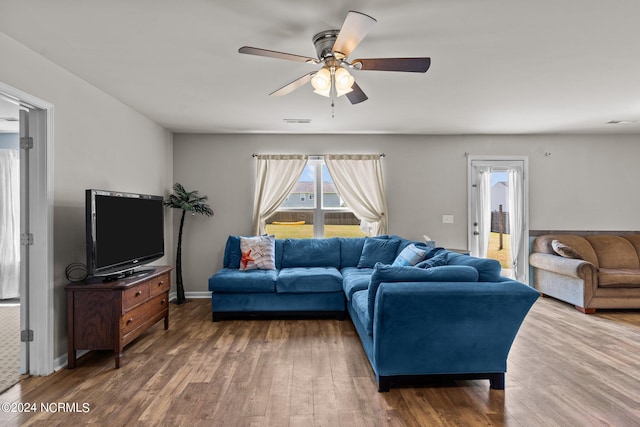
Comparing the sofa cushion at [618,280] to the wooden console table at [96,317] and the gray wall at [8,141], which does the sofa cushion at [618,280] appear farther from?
the gray wall at [8,141]

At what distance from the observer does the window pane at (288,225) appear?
5.72 metres

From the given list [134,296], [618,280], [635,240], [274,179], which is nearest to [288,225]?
[274,179]

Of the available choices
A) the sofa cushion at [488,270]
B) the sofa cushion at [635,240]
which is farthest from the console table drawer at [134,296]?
the sofa cushion at [635,240]

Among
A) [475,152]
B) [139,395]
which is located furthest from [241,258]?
[475,152]

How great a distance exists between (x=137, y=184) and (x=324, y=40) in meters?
3.06

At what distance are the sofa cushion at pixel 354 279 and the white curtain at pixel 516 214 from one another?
2579mm

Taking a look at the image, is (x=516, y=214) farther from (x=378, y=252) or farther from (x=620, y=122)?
(x=378, y=252)

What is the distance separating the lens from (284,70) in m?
3.15

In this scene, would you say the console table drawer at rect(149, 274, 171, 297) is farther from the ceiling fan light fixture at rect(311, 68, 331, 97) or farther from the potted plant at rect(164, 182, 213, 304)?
the ceiling fan light fixture at rect(311, 68, 331, 97)

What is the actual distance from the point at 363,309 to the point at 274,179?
304 centimetres

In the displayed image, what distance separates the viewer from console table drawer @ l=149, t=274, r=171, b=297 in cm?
361

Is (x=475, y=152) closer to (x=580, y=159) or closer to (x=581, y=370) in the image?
(x=580, y=159)

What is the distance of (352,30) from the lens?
202 cm

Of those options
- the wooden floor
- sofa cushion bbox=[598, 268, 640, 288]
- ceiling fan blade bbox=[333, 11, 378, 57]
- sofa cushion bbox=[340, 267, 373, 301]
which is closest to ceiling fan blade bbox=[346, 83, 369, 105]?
ceiling fan blade bbox=[333, 11, 378, 57]
